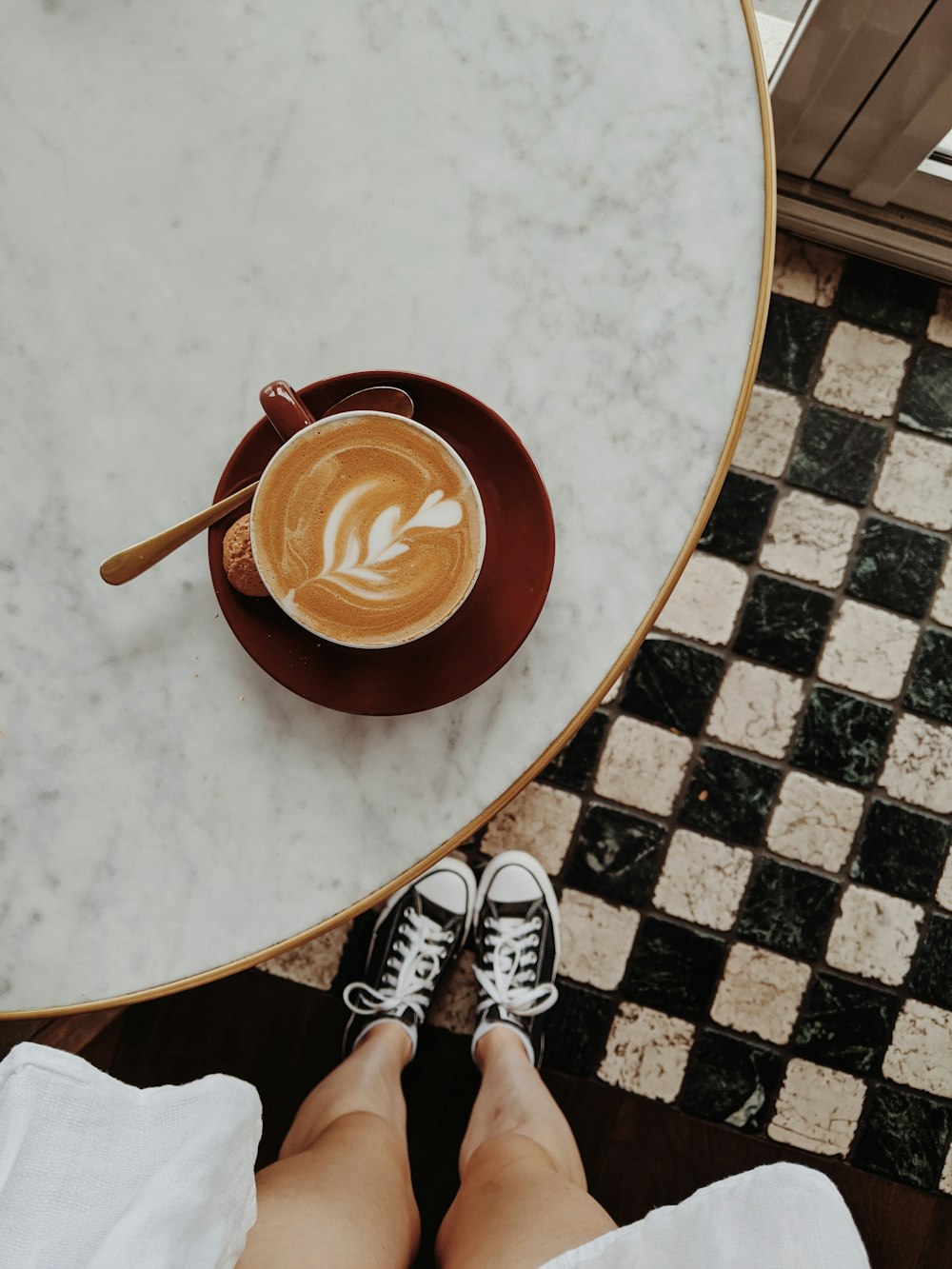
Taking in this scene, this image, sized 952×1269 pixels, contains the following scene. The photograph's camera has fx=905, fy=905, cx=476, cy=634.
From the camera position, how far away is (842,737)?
1.52 meters

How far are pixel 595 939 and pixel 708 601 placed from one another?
598 mm

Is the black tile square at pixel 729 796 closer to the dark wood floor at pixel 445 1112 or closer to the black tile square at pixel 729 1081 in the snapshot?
the black tile square at pixel 729 1081

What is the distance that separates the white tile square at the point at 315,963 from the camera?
1505mm

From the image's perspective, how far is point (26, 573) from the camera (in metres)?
0.81

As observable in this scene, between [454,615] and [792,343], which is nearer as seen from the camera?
[454,615]

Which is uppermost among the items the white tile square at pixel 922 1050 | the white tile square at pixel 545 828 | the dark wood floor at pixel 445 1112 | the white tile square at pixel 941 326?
the white tile square at pixel 941 326

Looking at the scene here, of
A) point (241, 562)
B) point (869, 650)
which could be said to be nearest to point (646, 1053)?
point (869, 650)

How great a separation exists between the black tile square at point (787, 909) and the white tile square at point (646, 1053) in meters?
0.20

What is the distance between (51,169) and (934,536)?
54.9 inches

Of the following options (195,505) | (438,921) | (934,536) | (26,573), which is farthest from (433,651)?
(934,536)

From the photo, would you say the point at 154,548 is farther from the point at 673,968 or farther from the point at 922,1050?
the point at 922,1050

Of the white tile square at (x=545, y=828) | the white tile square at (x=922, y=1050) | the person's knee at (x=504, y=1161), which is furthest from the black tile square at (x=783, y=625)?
the person's knee at (x=504, y=1161)

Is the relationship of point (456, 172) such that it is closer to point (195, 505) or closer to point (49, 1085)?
point (195, 505)

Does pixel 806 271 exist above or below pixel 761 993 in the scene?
above
